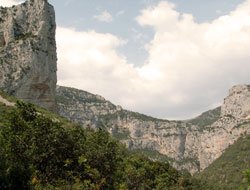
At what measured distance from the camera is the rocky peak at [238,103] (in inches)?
6698

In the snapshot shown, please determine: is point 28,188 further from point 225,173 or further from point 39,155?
point 225,173

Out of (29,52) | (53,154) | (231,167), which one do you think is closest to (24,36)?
(29,52)

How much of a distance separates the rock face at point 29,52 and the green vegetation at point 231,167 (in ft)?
265

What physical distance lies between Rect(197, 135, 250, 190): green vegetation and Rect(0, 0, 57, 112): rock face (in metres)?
80.6

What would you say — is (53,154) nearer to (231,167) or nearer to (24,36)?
(24,36)

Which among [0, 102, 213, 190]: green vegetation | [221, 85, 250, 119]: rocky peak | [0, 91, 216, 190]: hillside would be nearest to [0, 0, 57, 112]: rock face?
[0, 91, 216, 190]: hillside

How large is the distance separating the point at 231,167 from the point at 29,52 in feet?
362

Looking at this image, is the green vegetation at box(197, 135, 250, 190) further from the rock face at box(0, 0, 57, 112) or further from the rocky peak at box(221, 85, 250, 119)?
the rock face at box(0, 0, 57, 112)

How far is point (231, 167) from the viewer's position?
427 ft

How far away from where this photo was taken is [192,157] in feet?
652

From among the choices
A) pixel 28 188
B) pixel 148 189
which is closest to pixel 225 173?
pixel 148 189

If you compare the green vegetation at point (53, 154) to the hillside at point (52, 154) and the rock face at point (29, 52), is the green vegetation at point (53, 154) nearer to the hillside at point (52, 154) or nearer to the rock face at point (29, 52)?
the hillside at point (52, 154)

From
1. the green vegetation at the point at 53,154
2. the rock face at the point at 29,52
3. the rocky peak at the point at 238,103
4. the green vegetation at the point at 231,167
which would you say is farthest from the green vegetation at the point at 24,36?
the rocky peak at the point at 238,103

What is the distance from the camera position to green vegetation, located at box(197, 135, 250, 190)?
374 ft
